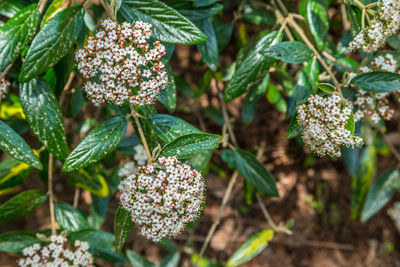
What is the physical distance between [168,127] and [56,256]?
78 centimetres

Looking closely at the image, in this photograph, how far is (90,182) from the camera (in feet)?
6.72

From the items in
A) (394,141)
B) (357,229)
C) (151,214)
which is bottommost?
(357,229)

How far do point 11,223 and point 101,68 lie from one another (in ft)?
7.17

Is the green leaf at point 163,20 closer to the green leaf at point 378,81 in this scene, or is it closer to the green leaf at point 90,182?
the green leaf at point 378,81

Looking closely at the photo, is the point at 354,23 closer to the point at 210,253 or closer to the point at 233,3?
the point at 233,3

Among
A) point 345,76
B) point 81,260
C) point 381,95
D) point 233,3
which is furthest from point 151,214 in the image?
point 233,3

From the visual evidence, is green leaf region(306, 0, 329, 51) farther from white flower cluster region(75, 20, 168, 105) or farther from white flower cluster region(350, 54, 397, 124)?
white flower cluster region(75, 20, 168, 105)

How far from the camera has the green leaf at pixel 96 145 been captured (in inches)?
53.0

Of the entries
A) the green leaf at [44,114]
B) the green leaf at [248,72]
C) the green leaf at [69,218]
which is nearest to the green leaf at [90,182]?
the green leaf at [69,218]

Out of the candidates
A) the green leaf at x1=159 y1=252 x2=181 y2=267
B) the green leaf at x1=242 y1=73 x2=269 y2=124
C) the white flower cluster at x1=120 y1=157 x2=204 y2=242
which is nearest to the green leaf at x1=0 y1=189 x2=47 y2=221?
the white flower cluster at x1=120 y1=157 x2=204 y2=242

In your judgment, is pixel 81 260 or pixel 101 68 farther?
pixel 81 260

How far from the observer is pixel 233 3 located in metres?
2.97

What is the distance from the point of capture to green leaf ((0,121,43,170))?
4.59 ft

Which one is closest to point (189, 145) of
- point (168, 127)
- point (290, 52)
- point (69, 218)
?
point (168, 127)
